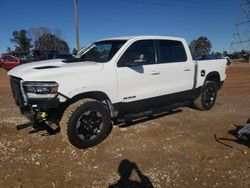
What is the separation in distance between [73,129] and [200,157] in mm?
2238

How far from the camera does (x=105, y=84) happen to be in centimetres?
480

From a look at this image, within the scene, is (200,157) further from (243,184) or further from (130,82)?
(130,82)

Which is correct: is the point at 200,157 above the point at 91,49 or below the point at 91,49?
below

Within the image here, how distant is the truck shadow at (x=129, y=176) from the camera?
11.7 feet

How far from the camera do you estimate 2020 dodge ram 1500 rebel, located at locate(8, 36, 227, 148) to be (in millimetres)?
4324

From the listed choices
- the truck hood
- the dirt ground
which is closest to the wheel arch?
the dirt ground

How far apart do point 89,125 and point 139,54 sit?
1820 mm

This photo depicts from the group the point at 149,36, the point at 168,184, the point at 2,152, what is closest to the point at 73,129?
the point at 2,152

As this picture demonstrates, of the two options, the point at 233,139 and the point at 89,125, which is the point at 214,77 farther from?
the point at 89,125

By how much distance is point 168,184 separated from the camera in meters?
3.60

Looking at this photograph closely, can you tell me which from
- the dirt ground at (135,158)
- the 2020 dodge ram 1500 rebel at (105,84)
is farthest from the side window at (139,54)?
the dirt ground at (135,158)

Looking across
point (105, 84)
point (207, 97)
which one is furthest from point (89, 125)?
point (207, 97)

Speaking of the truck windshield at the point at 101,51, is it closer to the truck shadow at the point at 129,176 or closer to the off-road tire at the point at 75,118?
the off-road tire at the point at 75,118

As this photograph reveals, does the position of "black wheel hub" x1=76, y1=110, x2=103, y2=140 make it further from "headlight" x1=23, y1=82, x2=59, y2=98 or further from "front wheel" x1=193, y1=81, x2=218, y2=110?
"front wheel" x1=193, y1=81, x2=218, y2=110
